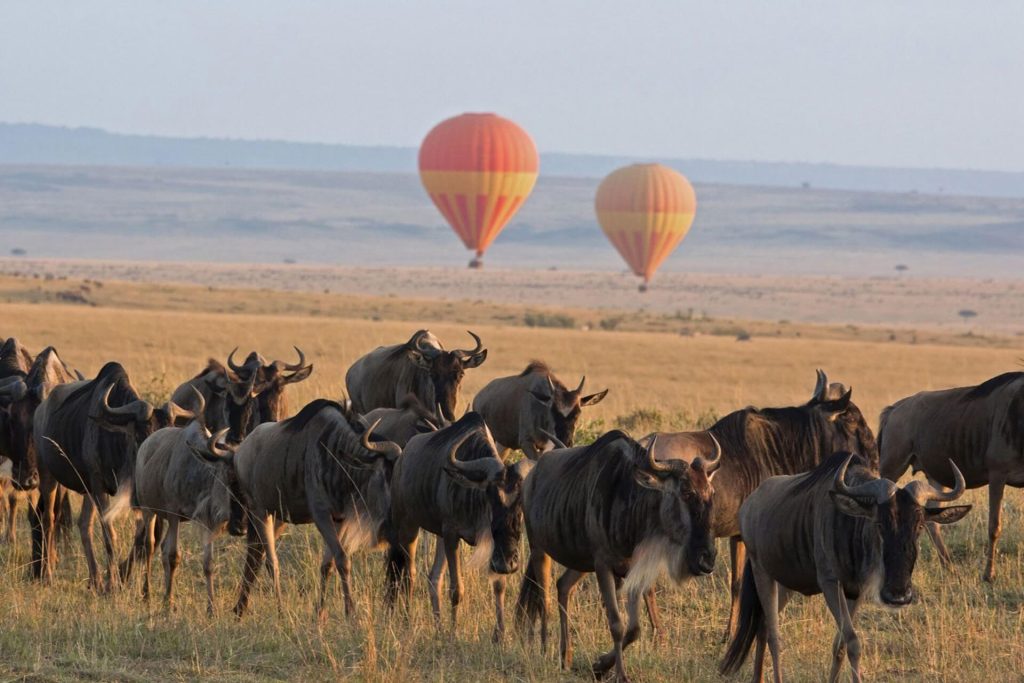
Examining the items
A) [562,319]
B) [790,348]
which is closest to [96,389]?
[790,348]

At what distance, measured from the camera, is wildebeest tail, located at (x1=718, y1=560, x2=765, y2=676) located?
848cm

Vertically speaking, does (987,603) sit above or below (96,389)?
below

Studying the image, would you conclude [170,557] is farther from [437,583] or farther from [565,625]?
[565,625]

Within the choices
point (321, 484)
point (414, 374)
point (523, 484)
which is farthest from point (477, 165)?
point (523, 484)

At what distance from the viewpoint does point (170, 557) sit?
34.1 ft

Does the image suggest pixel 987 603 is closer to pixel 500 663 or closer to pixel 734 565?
pixel 734 565

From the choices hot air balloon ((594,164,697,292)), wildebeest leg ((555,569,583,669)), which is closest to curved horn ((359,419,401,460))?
wildebeest leg ((555,569,583,669))

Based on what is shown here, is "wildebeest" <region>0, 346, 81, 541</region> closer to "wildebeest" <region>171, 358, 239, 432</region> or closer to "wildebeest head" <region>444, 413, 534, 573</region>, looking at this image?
"wildebeest" <region>171, 358, 239, 432</region>

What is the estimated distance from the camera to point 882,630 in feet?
33.3

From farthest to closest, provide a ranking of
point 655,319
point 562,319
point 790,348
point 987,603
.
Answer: point 655,319
point 562,319
point 790,348
point 987,603

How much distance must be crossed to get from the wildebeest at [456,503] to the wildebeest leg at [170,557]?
1413mm

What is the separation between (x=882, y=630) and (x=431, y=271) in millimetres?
135436

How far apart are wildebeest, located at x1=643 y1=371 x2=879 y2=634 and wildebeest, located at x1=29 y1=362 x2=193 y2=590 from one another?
381 cm

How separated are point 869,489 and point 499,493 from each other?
7.52ft
